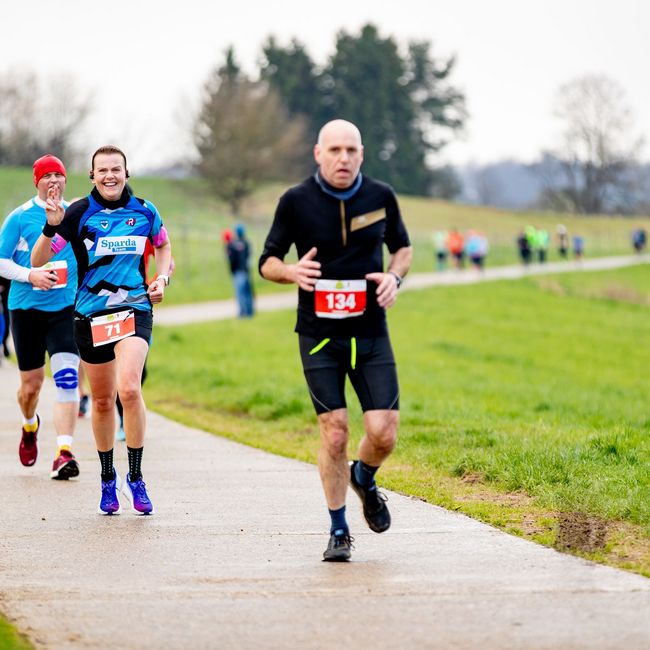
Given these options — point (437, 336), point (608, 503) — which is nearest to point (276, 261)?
point (608, 503)

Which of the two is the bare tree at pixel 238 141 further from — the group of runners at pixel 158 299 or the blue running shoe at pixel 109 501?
the blue running shoe at pixel 109 501

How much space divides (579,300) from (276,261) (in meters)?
39.0

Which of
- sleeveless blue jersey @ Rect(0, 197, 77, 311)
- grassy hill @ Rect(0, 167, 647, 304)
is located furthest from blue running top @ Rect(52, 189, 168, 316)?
grassy hill @ Rect(0, 167, 647, 304)

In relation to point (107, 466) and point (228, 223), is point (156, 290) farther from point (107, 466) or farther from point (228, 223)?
point (228, 223)

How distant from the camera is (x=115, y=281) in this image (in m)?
8.05

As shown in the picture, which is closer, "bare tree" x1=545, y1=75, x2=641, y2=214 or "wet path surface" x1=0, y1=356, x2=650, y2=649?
"wet path surface" x1=0, y1=356, x2=650, y2=649

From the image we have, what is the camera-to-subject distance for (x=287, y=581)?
6301mm

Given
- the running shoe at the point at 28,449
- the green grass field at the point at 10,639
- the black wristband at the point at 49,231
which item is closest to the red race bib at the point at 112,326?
the black wristband at the point at 49,231

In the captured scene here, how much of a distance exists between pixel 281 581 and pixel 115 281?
2.51 m

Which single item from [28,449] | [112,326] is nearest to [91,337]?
[112,326]

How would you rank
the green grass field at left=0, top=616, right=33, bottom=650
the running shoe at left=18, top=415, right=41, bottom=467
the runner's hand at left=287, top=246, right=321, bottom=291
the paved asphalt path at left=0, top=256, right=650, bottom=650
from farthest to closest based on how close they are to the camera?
the running shoe at left=18, top=415, right=41, bottom=467
the runner's hand at left=287, top=246, right=321, bottom=291
the paved asphalt path at left=0, top=256, right=650, bottom=650
the green grass field at left=0, top=616, right=33, bottom=650

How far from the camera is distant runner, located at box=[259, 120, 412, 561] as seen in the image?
6.71 m

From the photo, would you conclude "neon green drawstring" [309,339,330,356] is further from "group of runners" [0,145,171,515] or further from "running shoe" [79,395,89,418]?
"running shoe" [79,395,89,418]

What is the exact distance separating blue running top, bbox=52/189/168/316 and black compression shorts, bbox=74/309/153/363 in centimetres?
5
